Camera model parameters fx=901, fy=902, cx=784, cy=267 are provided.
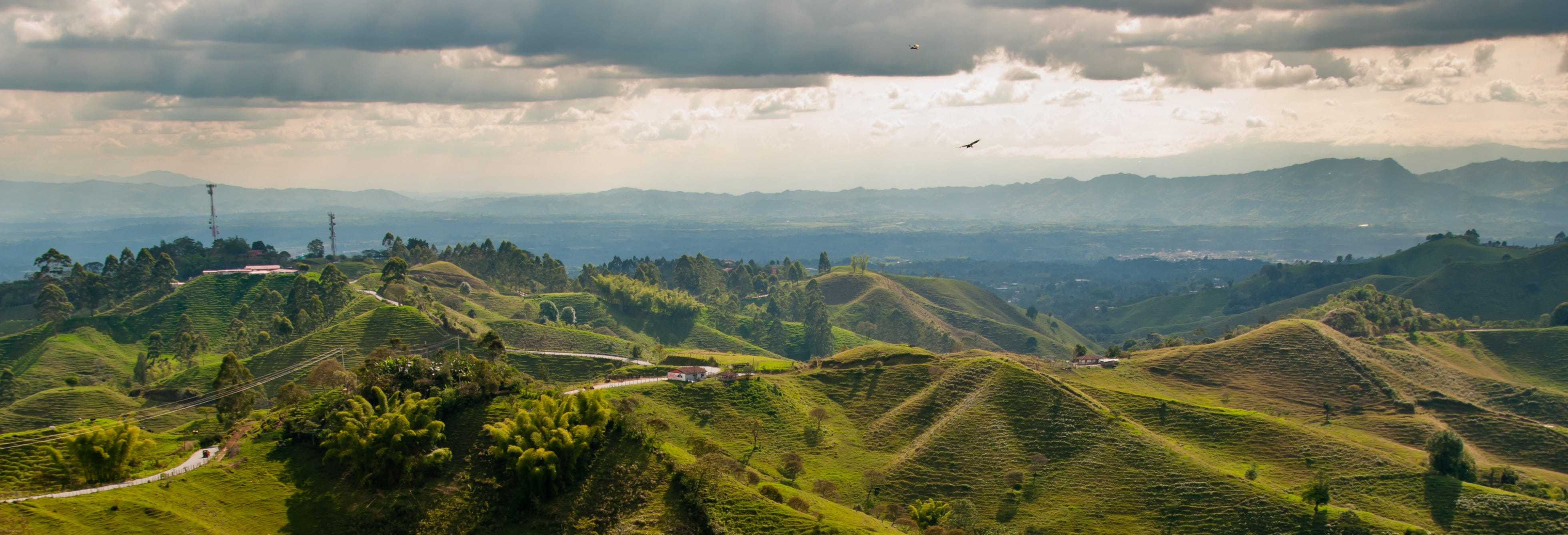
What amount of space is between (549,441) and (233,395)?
113 feet

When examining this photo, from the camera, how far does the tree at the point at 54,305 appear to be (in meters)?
150

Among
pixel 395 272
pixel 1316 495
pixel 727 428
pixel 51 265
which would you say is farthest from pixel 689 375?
pixel 51 265

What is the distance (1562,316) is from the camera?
17075 cm

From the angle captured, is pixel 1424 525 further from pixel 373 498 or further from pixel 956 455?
pixel 373 498

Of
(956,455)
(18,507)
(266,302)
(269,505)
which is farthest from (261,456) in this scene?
(266,302)

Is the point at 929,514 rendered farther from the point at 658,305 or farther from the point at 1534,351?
the point at 1534,351

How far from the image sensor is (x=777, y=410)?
102375 mm

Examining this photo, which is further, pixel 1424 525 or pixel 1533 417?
pixel 1533 417

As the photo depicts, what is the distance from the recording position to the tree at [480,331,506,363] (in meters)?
85.8

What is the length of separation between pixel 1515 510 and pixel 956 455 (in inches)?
2002

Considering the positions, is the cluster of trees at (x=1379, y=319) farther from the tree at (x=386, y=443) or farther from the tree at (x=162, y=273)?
the tree at (x=162, y=273)

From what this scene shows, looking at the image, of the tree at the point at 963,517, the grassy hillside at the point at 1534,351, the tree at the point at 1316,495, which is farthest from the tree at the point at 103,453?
the grassy hillside at the point at 1534,351

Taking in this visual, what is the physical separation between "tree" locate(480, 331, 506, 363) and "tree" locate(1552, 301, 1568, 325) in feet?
632

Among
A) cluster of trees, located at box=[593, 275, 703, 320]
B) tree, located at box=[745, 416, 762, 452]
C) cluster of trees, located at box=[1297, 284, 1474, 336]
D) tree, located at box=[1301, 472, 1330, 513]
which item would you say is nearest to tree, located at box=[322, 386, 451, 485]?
tree, located at box=[745, 416, 762, 452]
